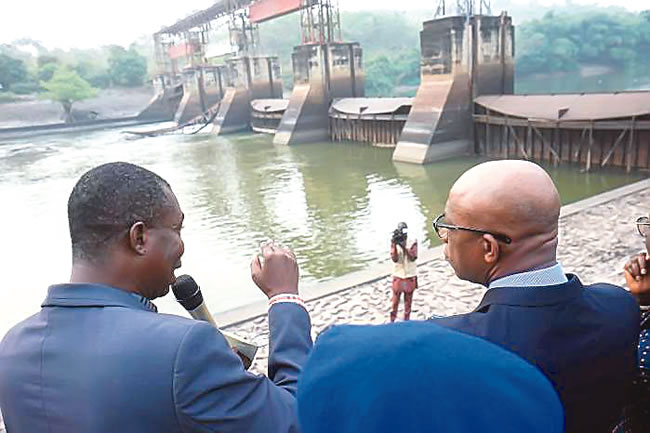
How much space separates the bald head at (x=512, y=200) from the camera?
1.24 meters

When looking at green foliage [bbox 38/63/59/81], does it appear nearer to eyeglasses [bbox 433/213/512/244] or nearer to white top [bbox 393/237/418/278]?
white top [bbox 393/237/418/278]

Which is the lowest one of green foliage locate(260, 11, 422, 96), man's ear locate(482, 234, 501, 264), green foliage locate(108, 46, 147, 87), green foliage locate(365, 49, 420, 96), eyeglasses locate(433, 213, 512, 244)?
man's ear locate(482, 234, 501, 264)

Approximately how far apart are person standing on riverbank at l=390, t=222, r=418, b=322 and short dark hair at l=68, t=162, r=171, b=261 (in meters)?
3.11

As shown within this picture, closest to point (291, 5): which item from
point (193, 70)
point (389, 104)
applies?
point (389, 104)

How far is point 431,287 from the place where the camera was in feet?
15.8

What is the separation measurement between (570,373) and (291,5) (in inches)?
872

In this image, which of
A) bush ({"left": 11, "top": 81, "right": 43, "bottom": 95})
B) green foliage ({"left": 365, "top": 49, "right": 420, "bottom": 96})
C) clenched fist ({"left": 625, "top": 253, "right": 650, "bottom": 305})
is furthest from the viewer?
green foliage ({"left": 365, "top": 49, "right": 420, "bottom": 96})

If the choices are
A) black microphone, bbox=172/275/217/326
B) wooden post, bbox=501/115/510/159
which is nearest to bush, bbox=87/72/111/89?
wooden post, bbox=501/115/510/159

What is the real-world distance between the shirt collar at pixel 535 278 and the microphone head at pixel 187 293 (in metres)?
0.88

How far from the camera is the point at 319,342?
69 centimetres

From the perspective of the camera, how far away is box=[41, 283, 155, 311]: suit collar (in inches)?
41.7

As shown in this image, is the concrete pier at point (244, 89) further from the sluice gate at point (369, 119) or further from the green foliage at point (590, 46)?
the green foliage at point (590, 46)

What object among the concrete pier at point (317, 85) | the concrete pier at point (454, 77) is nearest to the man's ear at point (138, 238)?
the concrete pier at point (454, 77)

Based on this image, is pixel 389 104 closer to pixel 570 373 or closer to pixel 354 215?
pixel 354 215
